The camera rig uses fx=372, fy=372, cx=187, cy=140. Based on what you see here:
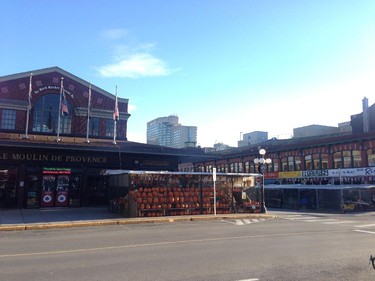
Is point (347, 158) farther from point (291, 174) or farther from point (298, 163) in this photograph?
point (291, 174)

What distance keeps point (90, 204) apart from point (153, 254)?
1839 centimetres

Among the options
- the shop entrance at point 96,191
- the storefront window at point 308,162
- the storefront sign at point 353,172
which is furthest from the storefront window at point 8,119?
the storefront window at point 308,162

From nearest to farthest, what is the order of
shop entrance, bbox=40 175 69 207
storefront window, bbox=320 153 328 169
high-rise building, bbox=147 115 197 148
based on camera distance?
shop entrance, bbox=40 175 69 207
storefront window, bbox=320 153 328 169
high-rise building, bbox=147 115 197 148

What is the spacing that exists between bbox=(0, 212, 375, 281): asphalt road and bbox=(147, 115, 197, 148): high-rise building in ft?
285

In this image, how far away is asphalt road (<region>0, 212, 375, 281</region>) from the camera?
7.62 m

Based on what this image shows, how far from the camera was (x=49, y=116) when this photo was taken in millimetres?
32906

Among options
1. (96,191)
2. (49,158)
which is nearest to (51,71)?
(49,158)

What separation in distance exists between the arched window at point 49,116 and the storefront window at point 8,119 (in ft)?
5.30

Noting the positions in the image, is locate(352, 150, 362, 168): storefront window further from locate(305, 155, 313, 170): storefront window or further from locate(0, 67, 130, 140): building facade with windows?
locate(0, 67, 130, 140): building facade with windows

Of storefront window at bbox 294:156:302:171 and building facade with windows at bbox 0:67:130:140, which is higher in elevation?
building facade with windows at bbox 0:67:130:140

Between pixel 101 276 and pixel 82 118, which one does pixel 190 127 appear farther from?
pixel 101 276

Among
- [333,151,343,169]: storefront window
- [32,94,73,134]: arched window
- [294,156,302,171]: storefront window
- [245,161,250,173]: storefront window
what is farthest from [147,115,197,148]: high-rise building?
[32,94,73,134]: arched window

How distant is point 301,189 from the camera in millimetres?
33312

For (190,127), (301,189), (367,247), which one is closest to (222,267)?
(367,247)
